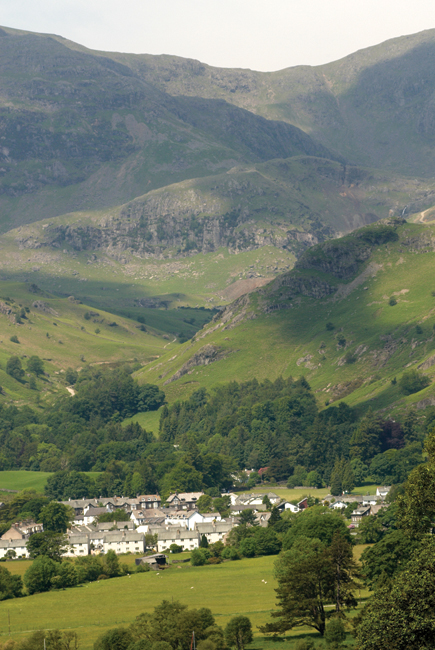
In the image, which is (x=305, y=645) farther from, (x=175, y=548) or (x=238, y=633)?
(x=175, y=548)

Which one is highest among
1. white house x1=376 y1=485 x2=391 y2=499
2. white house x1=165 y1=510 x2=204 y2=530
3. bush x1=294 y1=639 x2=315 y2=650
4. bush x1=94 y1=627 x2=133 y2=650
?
bush x1=94 y1=627 x2=133 y2=650

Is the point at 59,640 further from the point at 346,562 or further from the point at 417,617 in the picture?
the point at 417,617

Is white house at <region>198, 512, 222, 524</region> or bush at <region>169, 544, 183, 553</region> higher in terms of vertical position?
white house at <region>198, 512, 222, 524</region>

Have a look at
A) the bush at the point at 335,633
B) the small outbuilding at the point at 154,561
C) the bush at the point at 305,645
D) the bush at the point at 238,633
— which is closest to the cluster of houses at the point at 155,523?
the small outbuilding at the point at 154,561

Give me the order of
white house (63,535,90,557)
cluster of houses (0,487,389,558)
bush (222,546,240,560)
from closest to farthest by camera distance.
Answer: bush (222,546,240,560) < white house (63,535,90,557) < cluster of houses (0,487,389,558)

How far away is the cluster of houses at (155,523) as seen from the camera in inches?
5910

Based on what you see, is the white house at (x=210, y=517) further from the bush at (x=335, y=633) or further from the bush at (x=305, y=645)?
the bush at (x=335, y=633)

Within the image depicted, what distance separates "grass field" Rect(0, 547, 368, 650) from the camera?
90.6 metres

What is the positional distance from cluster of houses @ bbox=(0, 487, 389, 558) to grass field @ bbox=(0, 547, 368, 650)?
2257cm

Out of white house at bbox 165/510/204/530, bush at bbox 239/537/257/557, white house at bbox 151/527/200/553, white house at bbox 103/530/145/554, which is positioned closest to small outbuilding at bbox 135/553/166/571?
bush at bbox 239/537/257/557

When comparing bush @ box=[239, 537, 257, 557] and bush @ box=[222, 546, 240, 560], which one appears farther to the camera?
bush @ box=[239, 537, 257, 557]

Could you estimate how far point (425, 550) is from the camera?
162ft

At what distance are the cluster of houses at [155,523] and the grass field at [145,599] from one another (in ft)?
74.1

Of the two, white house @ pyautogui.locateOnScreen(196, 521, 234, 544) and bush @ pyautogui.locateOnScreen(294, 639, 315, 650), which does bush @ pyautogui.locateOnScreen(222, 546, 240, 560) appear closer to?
white house @ pyautogui.locateOnScreen(196, 521, 234, 544)
